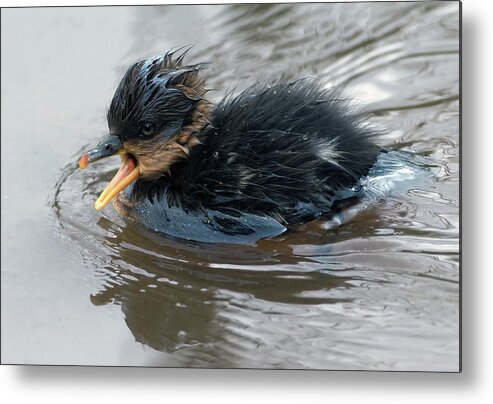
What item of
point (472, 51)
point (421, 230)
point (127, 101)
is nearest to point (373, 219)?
point (421, 230)

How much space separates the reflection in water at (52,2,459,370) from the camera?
12.1ft

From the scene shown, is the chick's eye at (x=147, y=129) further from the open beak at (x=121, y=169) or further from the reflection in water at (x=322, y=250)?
the reflection in water at (x=322, y=250)

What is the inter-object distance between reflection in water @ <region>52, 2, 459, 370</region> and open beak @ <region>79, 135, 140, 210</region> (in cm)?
23

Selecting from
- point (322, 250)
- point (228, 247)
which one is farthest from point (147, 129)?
point (322, 250)

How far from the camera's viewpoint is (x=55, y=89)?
179 inches

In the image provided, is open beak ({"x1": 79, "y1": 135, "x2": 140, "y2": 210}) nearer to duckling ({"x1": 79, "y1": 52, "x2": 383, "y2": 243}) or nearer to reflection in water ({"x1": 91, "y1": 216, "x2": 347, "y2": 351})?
duckling ({"x1": 79, "y1": 52, "x2": 383, "y2": 243})

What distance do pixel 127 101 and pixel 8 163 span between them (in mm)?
629

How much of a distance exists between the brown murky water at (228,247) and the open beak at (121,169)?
23 centimetres

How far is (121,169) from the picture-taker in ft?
13.6

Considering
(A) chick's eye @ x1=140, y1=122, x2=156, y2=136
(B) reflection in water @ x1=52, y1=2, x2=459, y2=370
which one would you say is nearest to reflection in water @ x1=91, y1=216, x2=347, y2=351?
(B) reflection in water @ x1=52, y1=2, x2=459, y2=370

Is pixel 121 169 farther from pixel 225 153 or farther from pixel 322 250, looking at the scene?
pixel 322 250

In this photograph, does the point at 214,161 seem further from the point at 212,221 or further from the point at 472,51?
the point at 472,51

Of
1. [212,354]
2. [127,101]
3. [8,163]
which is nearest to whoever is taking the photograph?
[212,354]

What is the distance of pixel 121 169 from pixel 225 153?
42 cm
